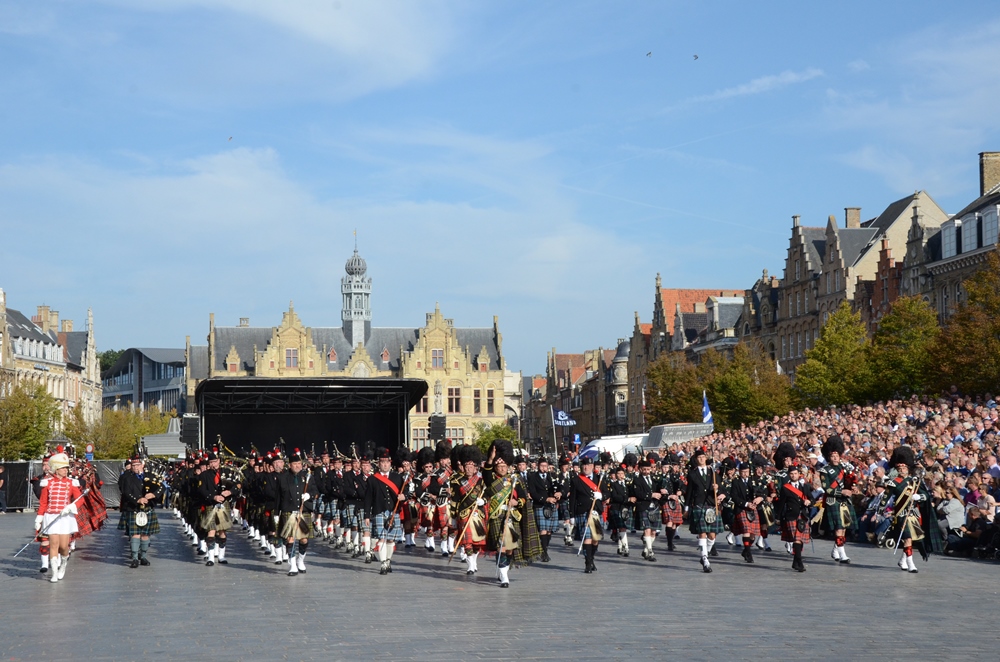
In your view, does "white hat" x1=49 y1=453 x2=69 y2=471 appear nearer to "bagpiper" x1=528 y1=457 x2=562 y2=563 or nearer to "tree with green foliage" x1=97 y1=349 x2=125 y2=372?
"bagpiper" x1=528 y1=457 x2=562 y2=563

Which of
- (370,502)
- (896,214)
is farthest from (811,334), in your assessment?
(370,502)

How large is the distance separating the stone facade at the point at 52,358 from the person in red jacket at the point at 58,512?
61540 mm

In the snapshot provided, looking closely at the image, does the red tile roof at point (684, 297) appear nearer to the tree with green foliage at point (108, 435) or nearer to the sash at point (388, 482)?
the tree with green foliage at point (108, 435)

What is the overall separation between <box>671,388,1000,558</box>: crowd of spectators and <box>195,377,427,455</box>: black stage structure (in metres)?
9.41

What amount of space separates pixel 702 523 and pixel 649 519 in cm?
231

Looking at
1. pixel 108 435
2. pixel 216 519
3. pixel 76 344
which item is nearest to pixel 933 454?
pixel 216 519

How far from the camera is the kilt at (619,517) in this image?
75.8 ft

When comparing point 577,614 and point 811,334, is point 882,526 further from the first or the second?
point 811,334

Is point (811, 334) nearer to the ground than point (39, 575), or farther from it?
farther from it

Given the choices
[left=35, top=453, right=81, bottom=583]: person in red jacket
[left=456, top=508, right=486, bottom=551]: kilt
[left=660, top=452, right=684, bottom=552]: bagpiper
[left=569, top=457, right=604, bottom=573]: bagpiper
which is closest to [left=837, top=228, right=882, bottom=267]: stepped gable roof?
[left=660, top=452, right=684, bottom=552]: bagpiper

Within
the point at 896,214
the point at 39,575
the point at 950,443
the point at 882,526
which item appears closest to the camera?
the point at 39,575

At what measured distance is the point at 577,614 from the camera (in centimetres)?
1412

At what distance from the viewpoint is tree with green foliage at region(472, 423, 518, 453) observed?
95131 millimetres

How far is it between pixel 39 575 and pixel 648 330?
89.1 meters
